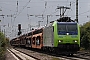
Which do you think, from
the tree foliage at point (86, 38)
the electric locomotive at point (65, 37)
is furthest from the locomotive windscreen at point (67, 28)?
the tree foliage at point (86, 38)

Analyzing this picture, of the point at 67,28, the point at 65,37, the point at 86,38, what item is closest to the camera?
the point at 65,37

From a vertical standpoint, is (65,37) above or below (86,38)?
above

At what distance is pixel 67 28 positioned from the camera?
29266mm

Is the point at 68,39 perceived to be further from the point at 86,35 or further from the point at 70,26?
the point at 86,35

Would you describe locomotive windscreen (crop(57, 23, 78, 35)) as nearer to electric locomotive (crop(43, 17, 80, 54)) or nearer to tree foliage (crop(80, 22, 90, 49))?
electric locomotive (crop(43, 17, 80, 54))

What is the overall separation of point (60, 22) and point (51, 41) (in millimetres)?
2483

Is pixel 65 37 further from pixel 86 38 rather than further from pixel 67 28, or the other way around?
pixel 86 38

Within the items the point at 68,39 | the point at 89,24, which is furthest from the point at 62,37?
the point at 89,24

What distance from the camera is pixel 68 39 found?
28.7 m

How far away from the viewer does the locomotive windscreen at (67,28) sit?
2913 centimetres

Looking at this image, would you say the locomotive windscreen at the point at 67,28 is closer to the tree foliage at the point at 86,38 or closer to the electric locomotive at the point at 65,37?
the electric locomotive at the point at 65,37

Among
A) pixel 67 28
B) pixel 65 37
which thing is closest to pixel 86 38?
pixel 67 28

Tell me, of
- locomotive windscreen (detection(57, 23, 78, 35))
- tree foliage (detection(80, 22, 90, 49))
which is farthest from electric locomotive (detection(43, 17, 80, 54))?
tree foliage (detection(80, 22, 90, 49))

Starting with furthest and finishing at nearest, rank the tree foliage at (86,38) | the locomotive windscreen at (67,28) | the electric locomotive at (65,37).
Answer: the tree foliage at (86,38)
the locomotive windscreen at (67,28)
the electric locomotive at (65,37)
